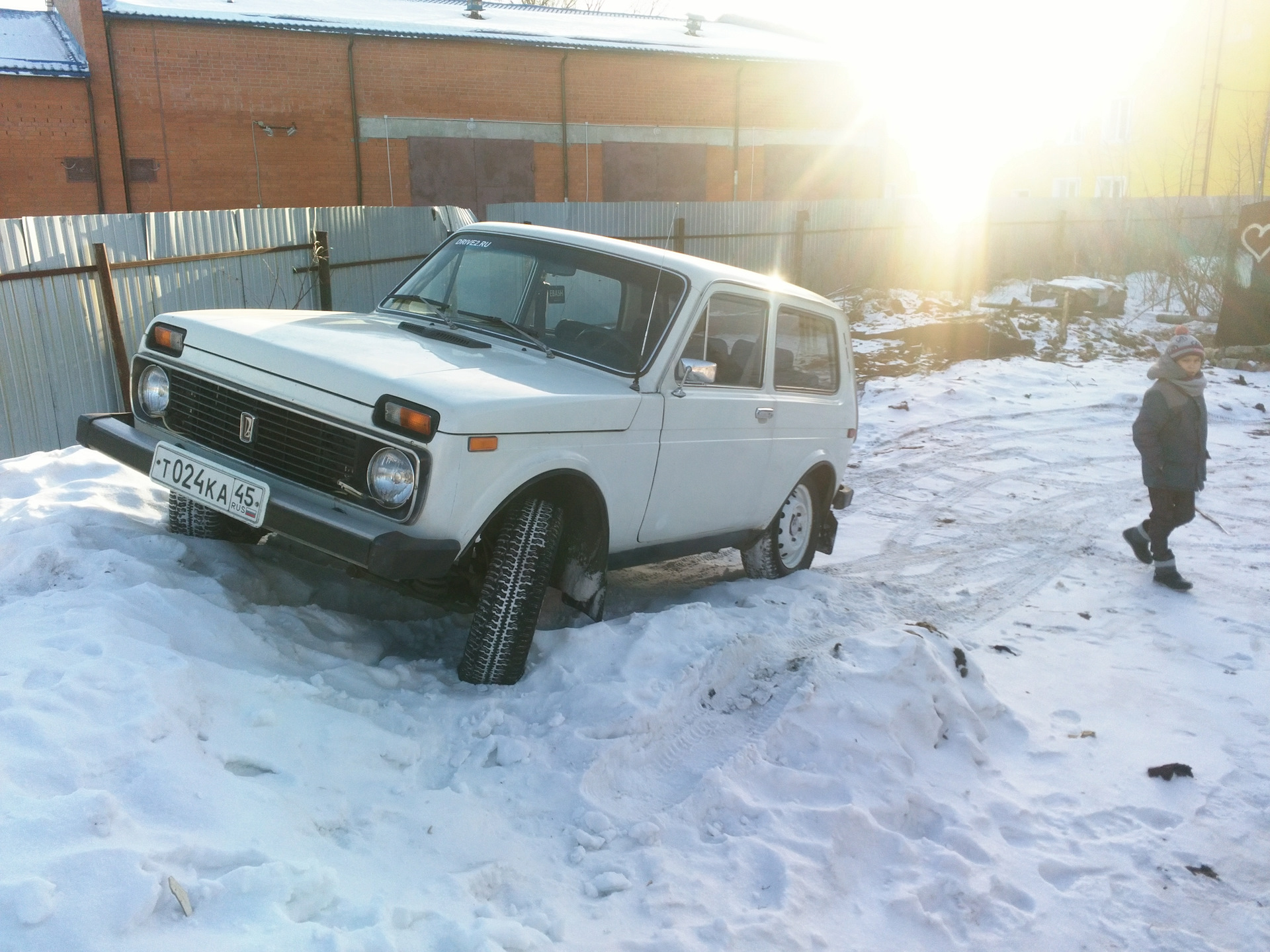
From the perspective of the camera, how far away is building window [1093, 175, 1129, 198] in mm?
36500

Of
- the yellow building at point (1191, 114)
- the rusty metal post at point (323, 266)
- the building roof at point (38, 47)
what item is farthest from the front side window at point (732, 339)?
the yellow building at point (1191, 114)

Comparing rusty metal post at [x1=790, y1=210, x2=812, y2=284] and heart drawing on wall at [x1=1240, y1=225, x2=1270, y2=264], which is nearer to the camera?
heart drawing on wall at [x1=1240, y1=225, x2=1270, y2=264]

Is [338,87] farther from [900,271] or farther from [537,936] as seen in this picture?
[537,936]

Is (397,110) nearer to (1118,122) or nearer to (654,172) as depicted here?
(654,172)

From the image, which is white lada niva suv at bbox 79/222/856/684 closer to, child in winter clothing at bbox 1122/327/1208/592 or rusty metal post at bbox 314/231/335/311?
child in winter clothing at bbox 1122/327/1208/592

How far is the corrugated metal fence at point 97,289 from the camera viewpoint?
746 centimetres

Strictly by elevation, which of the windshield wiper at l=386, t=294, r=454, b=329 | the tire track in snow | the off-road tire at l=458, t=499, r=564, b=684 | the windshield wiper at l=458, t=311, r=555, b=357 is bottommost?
the tire track in snow

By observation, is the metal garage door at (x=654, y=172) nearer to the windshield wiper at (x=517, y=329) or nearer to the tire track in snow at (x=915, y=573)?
the tire track in snow at (x=915, y=573)

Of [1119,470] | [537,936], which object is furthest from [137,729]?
[1119,470]

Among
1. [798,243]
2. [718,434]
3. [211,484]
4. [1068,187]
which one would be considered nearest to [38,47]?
[798,243]

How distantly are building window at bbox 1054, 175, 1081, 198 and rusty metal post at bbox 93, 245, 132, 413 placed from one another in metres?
39.1

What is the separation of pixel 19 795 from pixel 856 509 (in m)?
6.78

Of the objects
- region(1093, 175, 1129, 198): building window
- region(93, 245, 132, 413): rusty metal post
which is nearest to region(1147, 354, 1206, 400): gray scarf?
region(93, 245, 132, 413): rusty metal post

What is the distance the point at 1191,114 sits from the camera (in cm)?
3444
